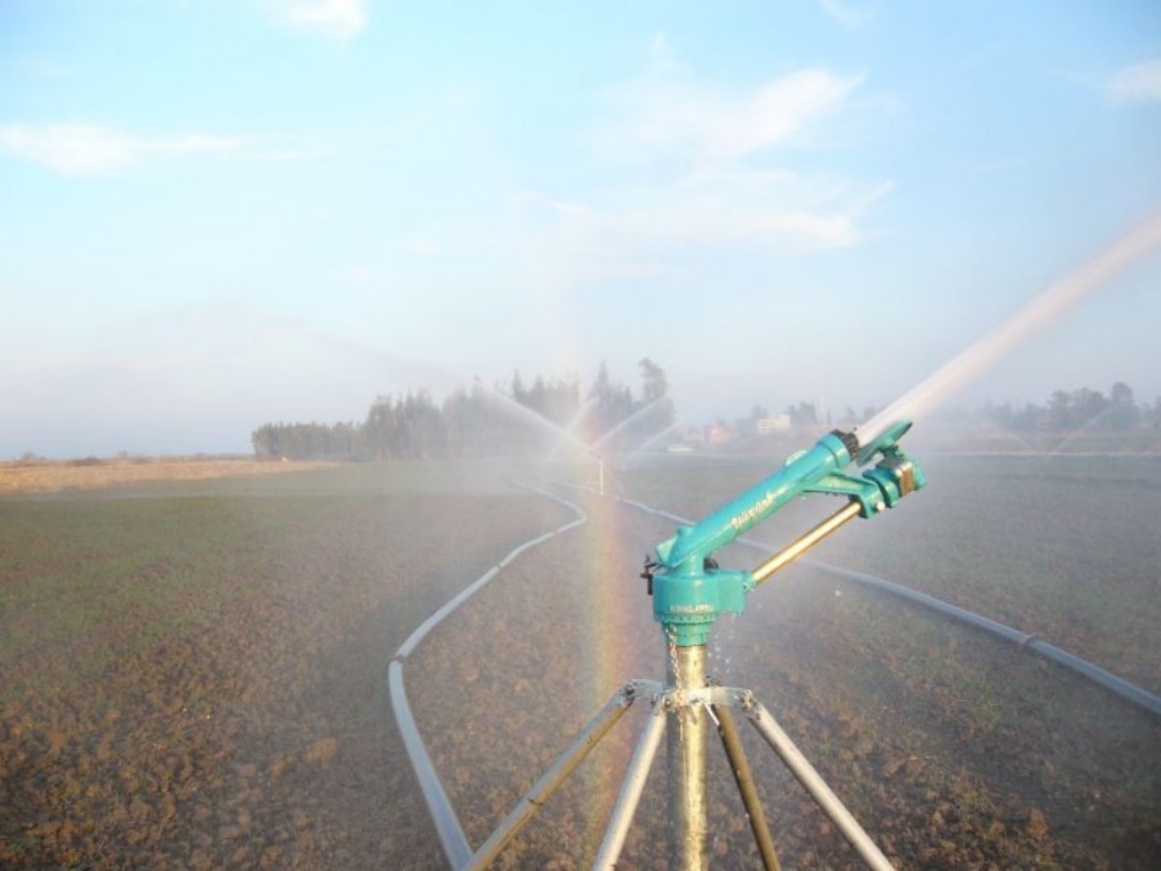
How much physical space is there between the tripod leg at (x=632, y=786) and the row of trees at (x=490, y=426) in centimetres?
4426

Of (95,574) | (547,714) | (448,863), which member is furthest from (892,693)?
(95,574)

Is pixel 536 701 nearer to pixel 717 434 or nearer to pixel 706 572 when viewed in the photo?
pixel 706 572

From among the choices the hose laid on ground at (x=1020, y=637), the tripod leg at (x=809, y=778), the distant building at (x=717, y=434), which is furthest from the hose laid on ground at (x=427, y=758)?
the distant building at (x=717, y=434)

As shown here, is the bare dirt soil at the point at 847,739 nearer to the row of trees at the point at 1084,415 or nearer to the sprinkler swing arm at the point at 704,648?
the sprinkler swing arm at the point at 704,648

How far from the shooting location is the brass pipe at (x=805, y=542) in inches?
101

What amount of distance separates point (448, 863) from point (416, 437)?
67801 mm

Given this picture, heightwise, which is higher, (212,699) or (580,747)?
(580,747)

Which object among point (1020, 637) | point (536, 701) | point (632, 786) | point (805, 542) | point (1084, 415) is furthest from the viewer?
point (1084, 415)

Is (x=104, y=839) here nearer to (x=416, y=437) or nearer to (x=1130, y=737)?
(x=1130, y=737)

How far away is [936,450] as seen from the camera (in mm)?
45562

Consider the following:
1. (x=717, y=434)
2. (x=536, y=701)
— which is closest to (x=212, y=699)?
(x=536, y=701)

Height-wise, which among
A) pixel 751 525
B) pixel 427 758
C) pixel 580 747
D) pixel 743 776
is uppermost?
pixel 751 525

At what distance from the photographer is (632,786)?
2.51 m

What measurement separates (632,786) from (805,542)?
79 centimetres
